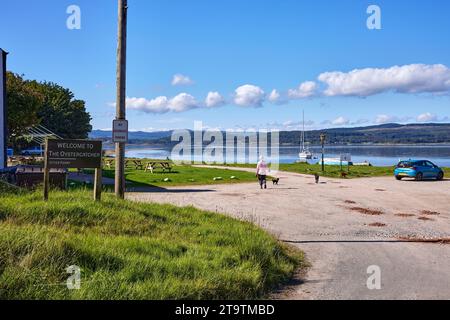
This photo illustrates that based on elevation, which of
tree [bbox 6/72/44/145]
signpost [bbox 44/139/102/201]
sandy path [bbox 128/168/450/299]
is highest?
tree [bbox 6/72/44/145]

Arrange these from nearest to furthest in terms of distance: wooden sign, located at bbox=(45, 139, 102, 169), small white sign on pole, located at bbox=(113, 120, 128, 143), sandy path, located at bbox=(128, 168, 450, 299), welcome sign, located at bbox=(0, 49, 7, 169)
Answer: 1. sandy path, located at bbox=(128, 168, 450, 299)
2. wooden sign, located at bbox=(45, 139, 102, 169)
3. small white sign on pole, located at bbox=(113, 120, 128, 143)
4. welcome sign, located at bbox=(0, 49, 7, 169)

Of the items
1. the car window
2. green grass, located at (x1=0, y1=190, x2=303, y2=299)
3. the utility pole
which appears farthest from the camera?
the car window

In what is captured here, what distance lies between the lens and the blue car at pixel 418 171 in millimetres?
33938

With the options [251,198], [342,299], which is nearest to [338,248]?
[342,299]

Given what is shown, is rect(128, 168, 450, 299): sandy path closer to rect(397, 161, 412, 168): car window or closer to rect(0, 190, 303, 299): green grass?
rect(0, 190, 303, 299): green grass

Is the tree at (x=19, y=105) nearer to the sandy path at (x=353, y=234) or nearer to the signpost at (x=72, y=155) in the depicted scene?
the sandy path at (x=353, y=234)

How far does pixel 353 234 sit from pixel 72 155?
22.2 feet

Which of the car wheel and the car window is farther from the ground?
the car window

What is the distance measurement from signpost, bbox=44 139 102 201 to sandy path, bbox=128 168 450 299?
4369 mm

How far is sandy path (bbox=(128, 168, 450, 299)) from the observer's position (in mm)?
7086

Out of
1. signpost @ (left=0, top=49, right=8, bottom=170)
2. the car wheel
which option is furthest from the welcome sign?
the car wheel

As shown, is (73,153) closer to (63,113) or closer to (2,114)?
(2,114)
